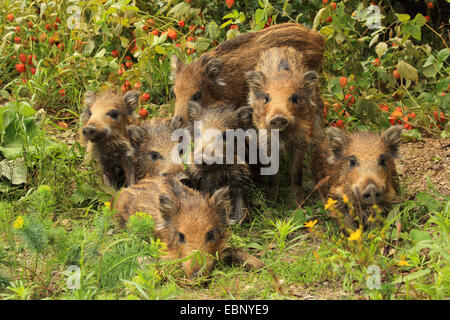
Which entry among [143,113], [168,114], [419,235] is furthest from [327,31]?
[419,235]

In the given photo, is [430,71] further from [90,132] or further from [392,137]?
[90,132]

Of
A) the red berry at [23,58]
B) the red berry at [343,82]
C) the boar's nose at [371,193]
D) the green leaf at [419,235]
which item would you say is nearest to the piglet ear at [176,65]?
the red berry at [343,82]

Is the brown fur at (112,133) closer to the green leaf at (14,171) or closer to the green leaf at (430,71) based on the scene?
the green leaf at (14,171)

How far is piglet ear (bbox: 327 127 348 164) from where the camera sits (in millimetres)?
4738

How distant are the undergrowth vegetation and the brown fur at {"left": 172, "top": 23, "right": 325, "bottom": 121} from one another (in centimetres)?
31

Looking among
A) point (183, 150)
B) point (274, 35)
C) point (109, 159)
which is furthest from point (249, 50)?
point (109, 159)

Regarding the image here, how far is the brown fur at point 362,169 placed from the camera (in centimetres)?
421

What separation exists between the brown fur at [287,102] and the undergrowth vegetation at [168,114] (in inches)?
15.9

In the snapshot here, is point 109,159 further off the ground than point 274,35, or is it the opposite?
point 274,35

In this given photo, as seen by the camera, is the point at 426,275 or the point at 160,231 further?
the point at 160,231

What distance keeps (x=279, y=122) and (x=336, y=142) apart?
1.67ft

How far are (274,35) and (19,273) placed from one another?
10.6 ft

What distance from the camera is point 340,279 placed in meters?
3.83

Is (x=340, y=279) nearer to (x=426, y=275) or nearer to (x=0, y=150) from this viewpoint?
(x=426, y=275)
